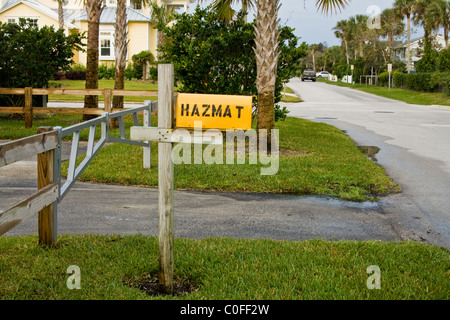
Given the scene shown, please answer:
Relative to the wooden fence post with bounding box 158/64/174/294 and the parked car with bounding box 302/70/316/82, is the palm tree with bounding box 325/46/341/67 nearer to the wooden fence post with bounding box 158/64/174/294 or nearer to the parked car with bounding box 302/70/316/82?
the parked car with bounding box 302/70/316/82

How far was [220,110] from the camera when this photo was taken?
4.28 m

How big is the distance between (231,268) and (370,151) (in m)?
9.59

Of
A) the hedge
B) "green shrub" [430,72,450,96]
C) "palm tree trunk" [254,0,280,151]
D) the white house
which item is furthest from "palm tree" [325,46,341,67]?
"palm tree trunk" [254,0,280,151]

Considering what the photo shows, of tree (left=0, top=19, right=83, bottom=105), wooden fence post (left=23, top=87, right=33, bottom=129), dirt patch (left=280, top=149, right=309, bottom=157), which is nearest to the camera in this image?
dirt patch (left=280, top=149, right=309, bottom=157)

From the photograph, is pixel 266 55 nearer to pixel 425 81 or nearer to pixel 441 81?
pixel 441 81

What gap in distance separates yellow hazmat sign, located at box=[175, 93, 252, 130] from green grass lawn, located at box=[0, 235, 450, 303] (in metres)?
1.39

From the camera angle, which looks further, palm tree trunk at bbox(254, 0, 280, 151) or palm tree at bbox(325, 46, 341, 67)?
palm tree at bbox(325, 46, 341, 67)

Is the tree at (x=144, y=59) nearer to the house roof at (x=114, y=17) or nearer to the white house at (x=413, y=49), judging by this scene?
the house roof at (x=114, y=17)

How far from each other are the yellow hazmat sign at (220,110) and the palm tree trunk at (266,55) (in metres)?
7.60

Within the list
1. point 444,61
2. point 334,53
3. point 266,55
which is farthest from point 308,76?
point 266,55

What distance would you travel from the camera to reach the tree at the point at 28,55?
1684 centimetres

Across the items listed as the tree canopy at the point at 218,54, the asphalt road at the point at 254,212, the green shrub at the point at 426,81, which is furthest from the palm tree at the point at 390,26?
the asphalt road at the point at 254,212

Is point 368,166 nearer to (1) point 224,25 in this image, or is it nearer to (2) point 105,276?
(1) point 224,25

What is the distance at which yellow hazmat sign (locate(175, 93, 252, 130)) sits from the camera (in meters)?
4.27
